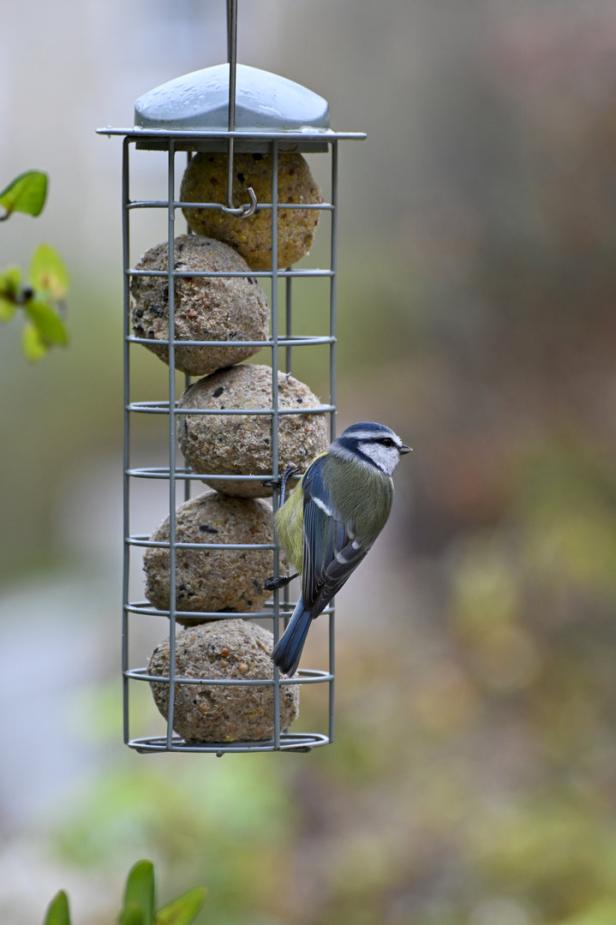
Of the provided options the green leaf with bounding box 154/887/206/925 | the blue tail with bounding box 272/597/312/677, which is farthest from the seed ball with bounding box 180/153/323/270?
the green leaf with bounding box 154/887/206/925

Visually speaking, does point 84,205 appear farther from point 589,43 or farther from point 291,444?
point 291,444

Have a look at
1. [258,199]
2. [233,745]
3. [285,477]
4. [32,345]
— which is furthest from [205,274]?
[233,745]

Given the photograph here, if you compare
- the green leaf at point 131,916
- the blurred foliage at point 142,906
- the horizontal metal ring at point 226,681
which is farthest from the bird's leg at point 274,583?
the green leaf at point 131,916

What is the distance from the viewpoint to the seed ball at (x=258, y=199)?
3.42m

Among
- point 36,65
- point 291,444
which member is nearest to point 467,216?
point 291,444

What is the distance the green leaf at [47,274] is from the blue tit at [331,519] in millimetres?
921

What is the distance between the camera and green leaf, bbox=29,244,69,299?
2.70 meters

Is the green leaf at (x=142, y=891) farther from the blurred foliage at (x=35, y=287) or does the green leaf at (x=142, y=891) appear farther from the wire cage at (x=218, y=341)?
the wire cage at (x=218, y=341)

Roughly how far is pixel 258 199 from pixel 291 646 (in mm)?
1057

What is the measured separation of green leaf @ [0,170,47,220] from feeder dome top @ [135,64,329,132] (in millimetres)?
943

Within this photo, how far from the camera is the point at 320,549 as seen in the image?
3.48 m

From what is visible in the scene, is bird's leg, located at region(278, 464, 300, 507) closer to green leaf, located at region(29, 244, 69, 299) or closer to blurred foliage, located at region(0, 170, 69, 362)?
blurred foliage, located at region(0, 170, 69, 362)

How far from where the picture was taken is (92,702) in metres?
6.21

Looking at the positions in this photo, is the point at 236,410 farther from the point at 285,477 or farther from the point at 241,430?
the point at 285,477
